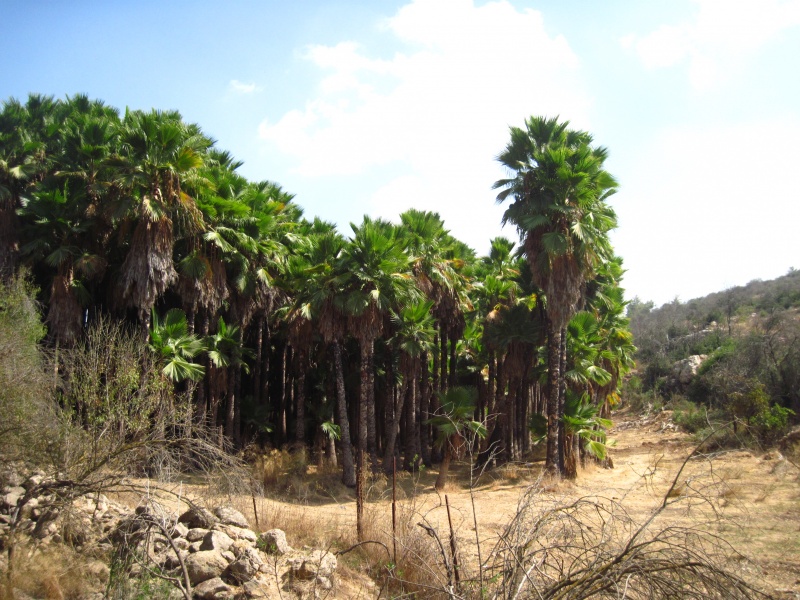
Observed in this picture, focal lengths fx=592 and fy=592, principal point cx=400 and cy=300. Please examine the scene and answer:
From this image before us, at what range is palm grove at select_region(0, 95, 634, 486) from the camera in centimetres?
1944

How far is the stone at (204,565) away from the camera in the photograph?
9984 mm

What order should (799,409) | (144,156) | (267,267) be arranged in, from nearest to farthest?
(144,156) → (267,267) → (799,409)

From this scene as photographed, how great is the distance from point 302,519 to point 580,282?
525 inches

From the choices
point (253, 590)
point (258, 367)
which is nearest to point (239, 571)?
point (253, 590)

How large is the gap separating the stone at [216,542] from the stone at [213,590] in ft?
2.94

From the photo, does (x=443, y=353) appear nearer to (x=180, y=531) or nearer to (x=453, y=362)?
(x=453, y=362)

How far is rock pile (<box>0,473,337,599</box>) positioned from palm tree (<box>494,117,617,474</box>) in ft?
43.7

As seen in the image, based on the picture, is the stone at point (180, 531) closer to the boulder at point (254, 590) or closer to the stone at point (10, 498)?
the boulder at point (254, 590)

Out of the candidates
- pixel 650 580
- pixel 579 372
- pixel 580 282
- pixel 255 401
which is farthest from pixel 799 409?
pixel 650 580

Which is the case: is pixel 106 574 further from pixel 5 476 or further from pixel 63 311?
pixel 63 311

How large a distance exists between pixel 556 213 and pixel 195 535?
16356mm

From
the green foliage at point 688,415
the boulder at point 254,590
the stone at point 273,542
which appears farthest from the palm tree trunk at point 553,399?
the green foliage at point 688,415

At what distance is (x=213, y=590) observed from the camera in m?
9.63

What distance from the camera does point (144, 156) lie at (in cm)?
1909
